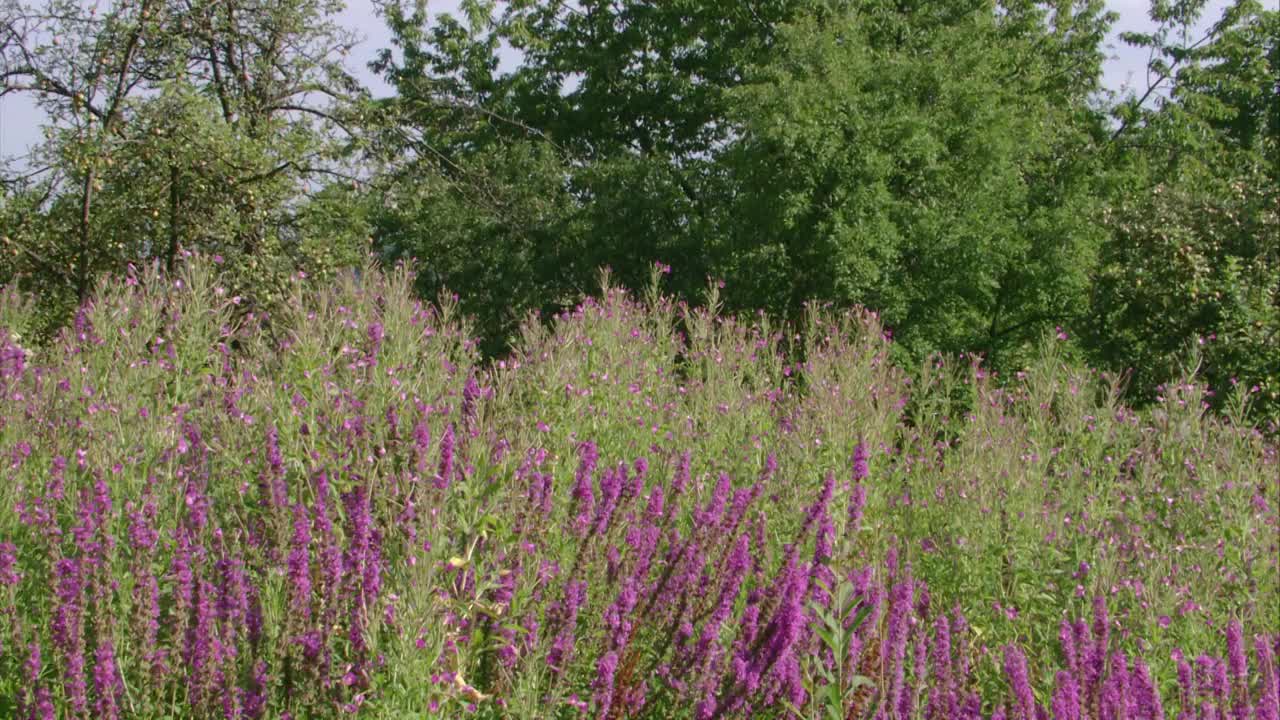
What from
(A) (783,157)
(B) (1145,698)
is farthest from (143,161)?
(B) (1145,698)

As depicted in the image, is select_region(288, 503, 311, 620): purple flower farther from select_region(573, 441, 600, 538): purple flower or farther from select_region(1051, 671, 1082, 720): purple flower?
select_region(1051, 671, 1082, 720): purple flower

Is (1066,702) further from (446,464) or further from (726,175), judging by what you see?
(726,175)

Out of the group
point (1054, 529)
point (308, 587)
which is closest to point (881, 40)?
point (1054, 529)

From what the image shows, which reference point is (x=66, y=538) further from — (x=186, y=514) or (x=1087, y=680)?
(x=1087, y=680)

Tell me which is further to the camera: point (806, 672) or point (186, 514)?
point (186, 514)

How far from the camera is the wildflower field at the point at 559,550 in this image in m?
2.77

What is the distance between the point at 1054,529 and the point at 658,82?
18.4m

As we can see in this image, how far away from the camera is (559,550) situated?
4152mm

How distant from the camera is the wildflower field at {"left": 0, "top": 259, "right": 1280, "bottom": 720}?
277cm

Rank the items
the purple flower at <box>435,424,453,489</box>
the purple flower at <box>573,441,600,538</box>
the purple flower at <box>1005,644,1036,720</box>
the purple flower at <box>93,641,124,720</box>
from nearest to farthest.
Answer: the purple flower at <box>1005,644,1036,720</box>, the purple flower at <box>93,641,124,720</box>, the purple flower at <box>435,424,453,489</box>, the purple flower at <box>573,441,600,538</box>

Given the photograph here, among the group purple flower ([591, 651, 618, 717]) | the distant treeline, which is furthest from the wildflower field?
the distant treeline

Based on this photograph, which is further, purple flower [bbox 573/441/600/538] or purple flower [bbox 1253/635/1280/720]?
purple flower [bbox 573/441/600/538]

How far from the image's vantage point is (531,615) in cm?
315

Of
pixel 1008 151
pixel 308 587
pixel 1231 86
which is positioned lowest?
pixel 308 587
